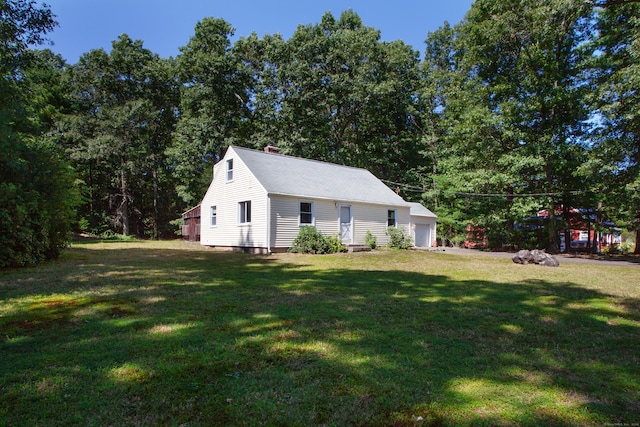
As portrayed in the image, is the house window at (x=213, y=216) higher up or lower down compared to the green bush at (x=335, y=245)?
higher up

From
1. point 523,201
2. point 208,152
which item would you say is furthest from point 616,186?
point 208,152

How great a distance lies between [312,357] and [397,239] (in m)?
18.4

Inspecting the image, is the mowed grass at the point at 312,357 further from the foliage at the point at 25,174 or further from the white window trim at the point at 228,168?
the white window trim at the point at 228,168

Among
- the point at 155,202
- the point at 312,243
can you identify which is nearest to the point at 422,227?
the point at 312,243

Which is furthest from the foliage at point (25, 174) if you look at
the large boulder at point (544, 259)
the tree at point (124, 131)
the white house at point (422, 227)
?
the tree at point (124, 131)

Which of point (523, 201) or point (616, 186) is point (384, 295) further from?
point (523, 201)

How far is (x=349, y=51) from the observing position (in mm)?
32781

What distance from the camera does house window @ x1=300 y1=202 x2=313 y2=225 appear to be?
18422mm

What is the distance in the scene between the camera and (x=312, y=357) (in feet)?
11.8

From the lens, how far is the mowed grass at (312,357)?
2598 mm

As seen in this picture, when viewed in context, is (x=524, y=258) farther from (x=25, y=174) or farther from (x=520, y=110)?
(x=25, y=174)

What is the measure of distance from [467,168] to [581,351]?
927 inches

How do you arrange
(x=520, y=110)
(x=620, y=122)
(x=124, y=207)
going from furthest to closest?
(x=124, y=207)
(x=520, y=110)
(x=620, y=122)

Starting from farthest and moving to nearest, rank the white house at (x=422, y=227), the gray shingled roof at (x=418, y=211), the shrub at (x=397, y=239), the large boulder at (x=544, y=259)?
the white house at (x=422, y=227)
the gray shingled roof at (x=418, y=211)
the shrub at (x=397, y=239)
the large boulder at (x=544, y=259)
